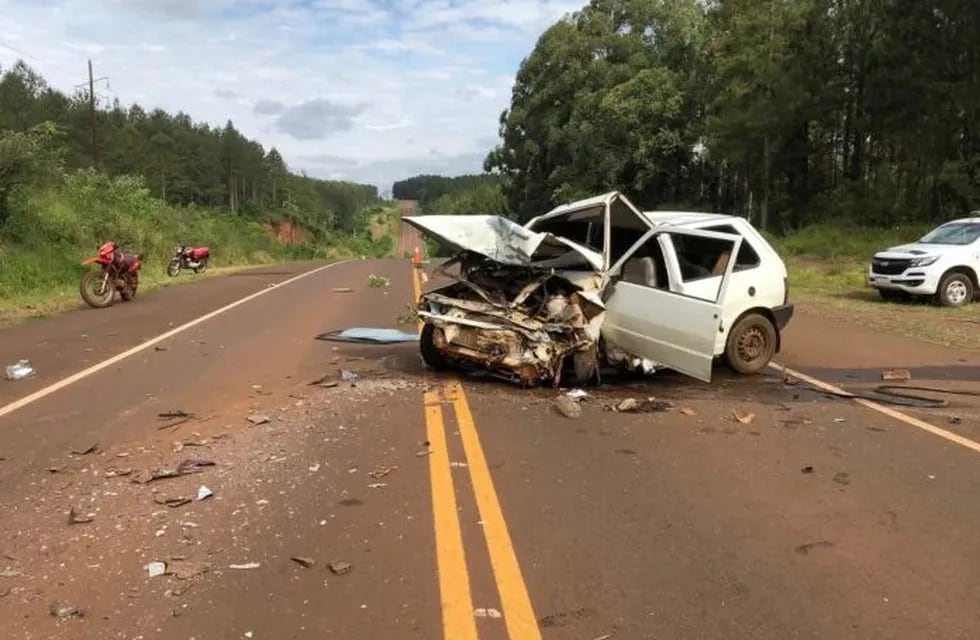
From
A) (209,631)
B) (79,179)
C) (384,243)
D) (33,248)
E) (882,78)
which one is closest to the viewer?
(209,631)

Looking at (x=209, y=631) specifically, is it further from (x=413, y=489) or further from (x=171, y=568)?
(x=413, y=489)

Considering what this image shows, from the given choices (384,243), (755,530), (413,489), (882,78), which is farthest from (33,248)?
(384,243)

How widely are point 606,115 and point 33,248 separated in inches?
1241

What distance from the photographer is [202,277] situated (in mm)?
28516

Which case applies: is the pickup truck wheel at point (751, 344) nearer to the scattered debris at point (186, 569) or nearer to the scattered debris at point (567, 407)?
the scattered debris at point (567, 407)

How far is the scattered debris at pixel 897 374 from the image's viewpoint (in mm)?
9720

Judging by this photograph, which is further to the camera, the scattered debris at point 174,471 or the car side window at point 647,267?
the car side window at point 647,267

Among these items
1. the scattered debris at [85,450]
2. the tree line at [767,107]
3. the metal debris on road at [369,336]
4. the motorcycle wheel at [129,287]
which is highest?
the tree line at [767,107]

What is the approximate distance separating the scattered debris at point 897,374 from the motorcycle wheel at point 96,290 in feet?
47.0

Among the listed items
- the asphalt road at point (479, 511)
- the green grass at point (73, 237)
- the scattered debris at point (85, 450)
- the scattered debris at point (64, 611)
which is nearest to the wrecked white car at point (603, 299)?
the asphalt road at point (479, 511)

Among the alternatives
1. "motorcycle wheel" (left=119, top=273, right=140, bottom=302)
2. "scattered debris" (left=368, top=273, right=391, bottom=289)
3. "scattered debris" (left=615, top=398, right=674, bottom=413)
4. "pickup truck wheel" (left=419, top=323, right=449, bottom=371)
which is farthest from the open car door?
"scattered debris" (left=368, top=273, right=391, bottom=289)

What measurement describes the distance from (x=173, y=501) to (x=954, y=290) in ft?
54.4

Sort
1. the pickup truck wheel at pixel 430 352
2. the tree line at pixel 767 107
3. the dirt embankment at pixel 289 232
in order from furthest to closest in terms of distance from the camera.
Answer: the dirt embankment at pixel 289 232 < the tree line at pixel 767 107 < the pickup truck wheel at pixel 430 352

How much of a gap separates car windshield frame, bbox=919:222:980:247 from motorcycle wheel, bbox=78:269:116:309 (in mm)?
17106
